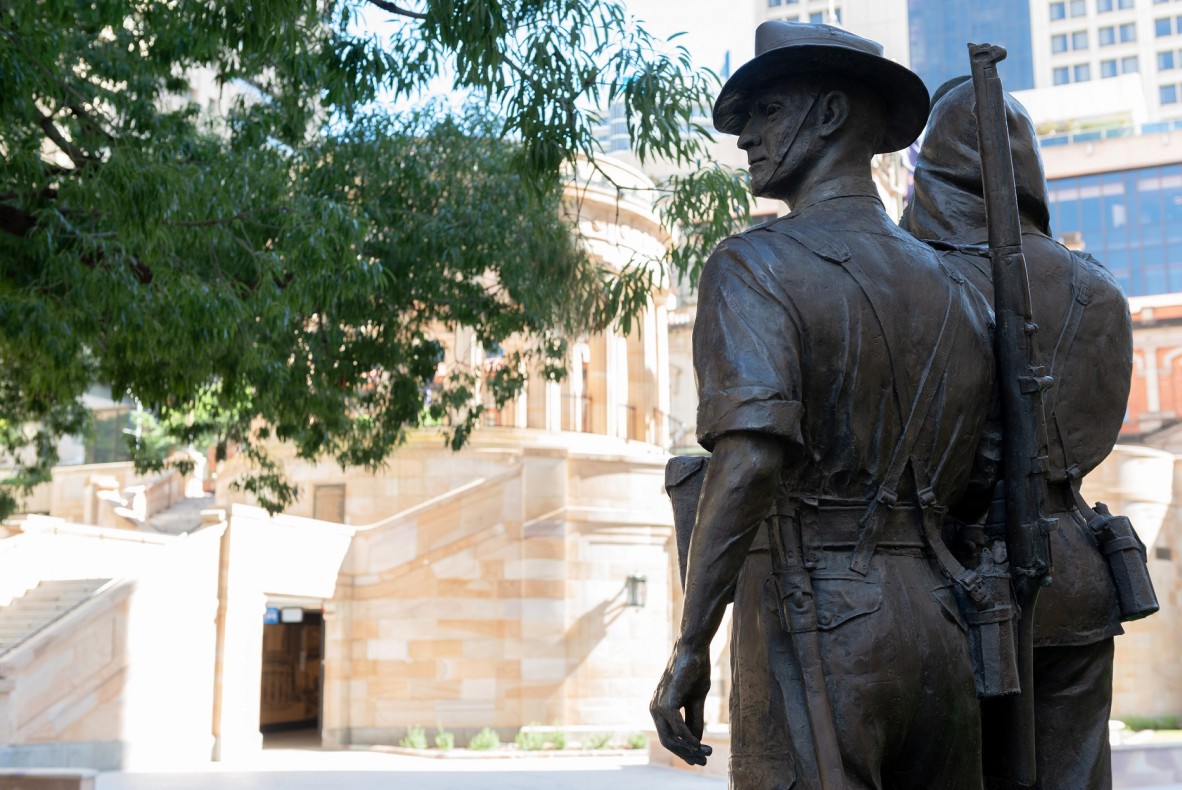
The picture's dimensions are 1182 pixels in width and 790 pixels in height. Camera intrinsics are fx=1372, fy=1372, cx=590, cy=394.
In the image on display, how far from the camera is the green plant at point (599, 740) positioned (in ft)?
72.0

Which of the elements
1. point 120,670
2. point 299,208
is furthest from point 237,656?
point 299,208

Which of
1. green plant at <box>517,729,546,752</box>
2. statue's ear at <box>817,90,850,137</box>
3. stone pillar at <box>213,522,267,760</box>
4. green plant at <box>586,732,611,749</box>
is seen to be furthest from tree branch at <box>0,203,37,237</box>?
green plant at <box>586,732,611,749</box>

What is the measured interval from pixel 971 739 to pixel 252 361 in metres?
8.79

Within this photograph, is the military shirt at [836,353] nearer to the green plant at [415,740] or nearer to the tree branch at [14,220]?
the tree branch at [14,220]

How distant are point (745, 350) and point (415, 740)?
20.0 m

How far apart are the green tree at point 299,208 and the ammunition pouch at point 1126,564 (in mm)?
3859

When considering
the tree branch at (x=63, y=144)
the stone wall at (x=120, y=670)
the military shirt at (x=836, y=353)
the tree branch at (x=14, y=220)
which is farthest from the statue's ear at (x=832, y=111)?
the stone wall at (x=120, y=670)

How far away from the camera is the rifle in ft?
9.93

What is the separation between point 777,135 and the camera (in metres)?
3.16

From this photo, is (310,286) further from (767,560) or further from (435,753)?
(435,753)

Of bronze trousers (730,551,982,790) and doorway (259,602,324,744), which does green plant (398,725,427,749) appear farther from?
bronze trousers (730,551,982,790)

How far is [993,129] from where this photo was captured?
3.10m

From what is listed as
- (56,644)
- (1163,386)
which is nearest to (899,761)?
(56,644)

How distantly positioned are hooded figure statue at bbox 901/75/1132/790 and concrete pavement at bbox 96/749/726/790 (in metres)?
12.7
